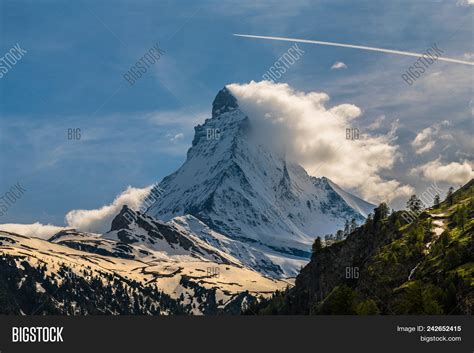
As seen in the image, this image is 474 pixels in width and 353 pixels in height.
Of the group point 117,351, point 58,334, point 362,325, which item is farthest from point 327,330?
point 58,334

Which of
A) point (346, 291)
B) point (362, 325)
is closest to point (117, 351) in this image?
point (362, 325)

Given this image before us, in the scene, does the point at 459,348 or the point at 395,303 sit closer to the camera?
the point at 459,348

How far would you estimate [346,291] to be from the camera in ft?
632

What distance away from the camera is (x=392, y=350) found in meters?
99.6

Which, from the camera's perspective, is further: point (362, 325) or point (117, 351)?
point (362, 325)

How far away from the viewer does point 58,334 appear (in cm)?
9750

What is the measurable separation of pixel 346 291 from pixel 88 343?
108 metres

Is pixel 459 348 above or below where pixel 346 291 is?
below

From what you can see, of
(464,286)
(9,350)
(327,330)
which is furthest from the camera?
(464,286)

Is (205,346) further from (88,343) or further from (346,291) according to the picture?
(346,291)

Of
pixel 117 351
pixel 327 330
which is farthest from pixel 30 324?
pixel 327 330

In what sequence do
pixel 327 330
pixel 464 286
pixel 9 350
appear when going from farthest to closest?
pixel 464 286, pixel 327 330, pixel 9 350

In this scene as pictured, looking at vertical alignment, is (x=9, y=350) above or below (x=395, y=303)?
below

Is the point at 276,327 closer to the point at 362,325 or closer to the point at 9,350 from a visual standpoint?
the point at 362,325
